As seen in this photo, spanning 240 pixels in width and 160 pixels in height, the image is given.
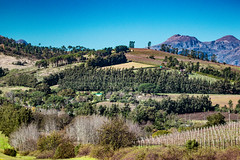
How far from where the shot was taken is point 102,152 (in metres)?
31.3

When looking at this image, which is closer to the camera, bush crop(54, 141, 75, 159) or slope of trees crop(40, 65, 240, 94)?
bush crop(54, 141, 75, 159)

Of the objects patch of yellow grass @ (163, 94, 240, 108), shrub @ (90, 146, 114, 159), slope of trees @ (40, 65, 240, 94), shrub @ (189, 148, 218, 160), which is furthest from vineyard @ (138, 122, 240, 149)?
slope of trees @ (40, 65, 240, 94)

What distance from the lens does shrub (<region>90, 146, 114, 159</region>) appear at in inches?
1212

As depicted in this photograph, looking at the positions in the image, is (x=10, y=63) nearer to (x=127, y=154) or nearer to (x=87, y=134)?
(x=87, y=134)

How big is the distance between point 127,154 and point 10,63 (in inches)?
6370

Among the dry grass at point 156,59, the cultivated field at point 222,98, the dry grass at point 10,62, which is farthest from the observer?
the dry grass at point 10,62

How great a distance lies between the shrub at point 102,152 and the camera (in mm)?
30781

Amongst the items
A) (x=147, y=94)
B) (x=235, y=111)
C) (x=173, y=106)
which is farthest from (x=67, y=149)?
(x=147, y=94)

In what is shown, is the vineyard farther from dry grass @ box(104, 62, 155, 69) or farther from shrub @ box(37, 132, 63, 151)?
dry grass @ box(104, 62, 155, 69)

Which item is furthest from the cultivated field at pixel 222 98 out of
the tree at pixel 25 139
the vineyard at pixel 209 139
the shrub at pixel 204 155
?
the shrub at pixel 204 155

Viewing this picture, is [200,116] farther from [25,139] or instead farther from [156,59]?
[156,59]

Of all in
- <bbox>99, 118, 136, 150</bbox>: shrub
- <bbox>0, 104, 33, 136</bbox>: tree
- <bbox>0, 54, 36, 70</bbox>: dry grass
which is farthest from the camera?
<bbox>0, 54, 36, 70</bbox>: dry grass

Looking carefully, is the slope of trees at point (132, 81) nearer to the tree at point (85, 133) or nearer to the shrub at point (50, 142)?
the tree at point (85, 133)

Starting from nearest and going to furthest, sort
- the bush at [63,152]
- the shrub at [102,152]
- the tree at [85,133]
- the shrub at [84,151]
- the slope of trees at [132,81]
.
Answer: the shrub at [102,152], the bush at [63,152], the shrub at [84,151], the tree at [85,133], the slope of trees at [132,81]
